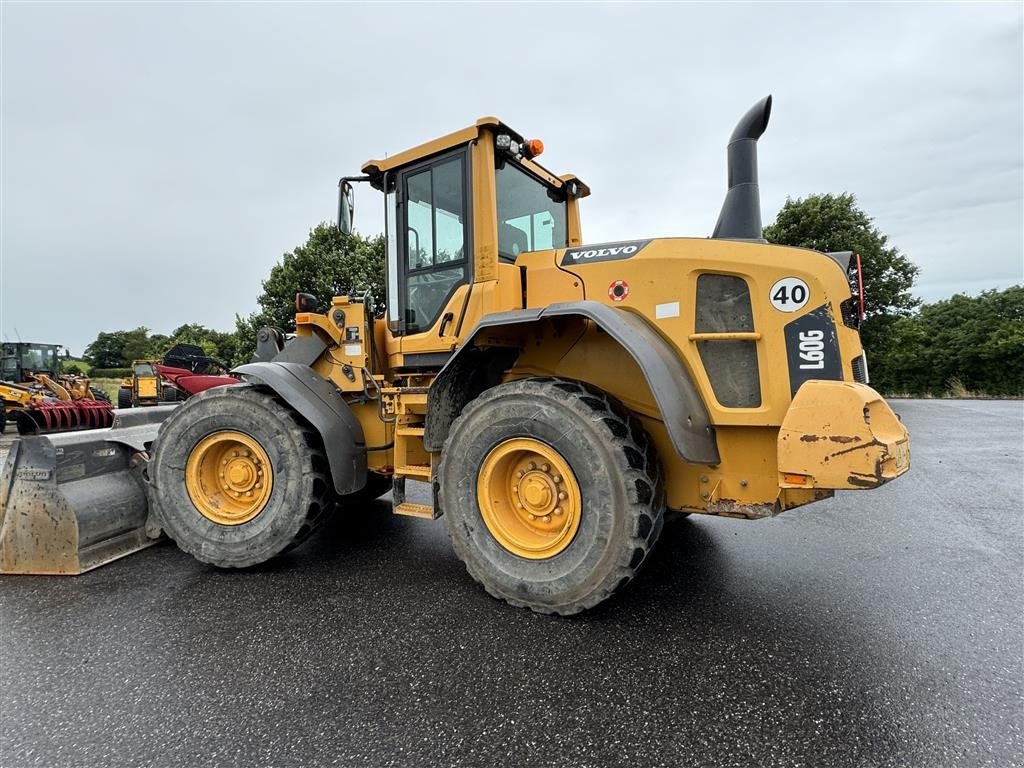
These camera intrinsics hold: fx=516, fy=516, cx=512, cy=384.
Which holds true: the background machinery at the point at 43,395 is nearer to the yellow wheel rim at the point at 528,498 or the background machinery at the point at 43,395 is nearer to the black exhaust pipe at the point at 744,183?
the yellow wheel rim at the point at 528,498

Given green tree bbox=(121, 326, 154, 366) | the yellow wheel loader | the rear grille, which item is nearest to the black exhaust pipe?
the yellow wheel loader

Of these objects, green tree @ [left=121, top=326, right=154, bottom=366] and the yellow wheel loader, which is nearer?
the yellow wheel loader

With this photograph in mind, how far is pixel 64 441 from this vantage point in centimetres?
357

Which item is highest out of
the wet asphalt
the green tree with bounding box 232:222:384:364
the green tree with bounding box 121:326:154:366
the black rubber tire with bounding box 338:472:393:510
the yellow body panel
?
the green tree with bounding box 121:326:154:366

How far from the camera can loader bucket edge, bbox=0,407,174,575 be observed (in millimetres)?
3375

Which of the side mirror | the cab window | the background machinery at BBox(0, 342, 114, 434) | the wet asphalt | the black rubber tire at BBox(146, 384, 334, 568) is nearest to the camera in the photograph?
the wet asphalt

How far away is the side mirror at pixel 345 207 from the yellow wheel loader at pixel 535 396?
0.05 feet

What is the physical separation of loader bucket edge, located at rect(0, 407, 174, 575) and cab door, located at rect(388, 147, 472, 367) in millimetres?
2323

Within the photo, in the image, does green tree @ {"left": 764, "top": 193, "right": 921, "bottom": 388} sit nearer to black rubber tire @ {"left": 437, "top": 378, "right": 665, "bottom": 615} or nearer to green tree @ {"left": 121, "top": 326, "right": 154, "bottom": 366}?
black rubber tire @ {"left": 437, "top": 378, "right": 665, "bottom": 615}

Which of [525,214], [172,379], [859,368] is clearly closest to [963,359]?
[859,368]

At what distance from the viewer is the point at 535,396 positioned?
2783 millimetres

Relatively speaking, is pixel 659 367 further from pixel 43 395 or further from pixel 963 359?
pixel 963 359

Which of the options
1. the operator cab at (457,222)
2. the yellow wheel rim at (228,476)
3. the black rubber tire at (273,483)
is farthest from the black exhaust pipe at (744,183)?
the yellow wheel rim at (228,476)

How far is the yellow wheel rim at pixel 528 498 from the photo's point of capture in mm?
2744
